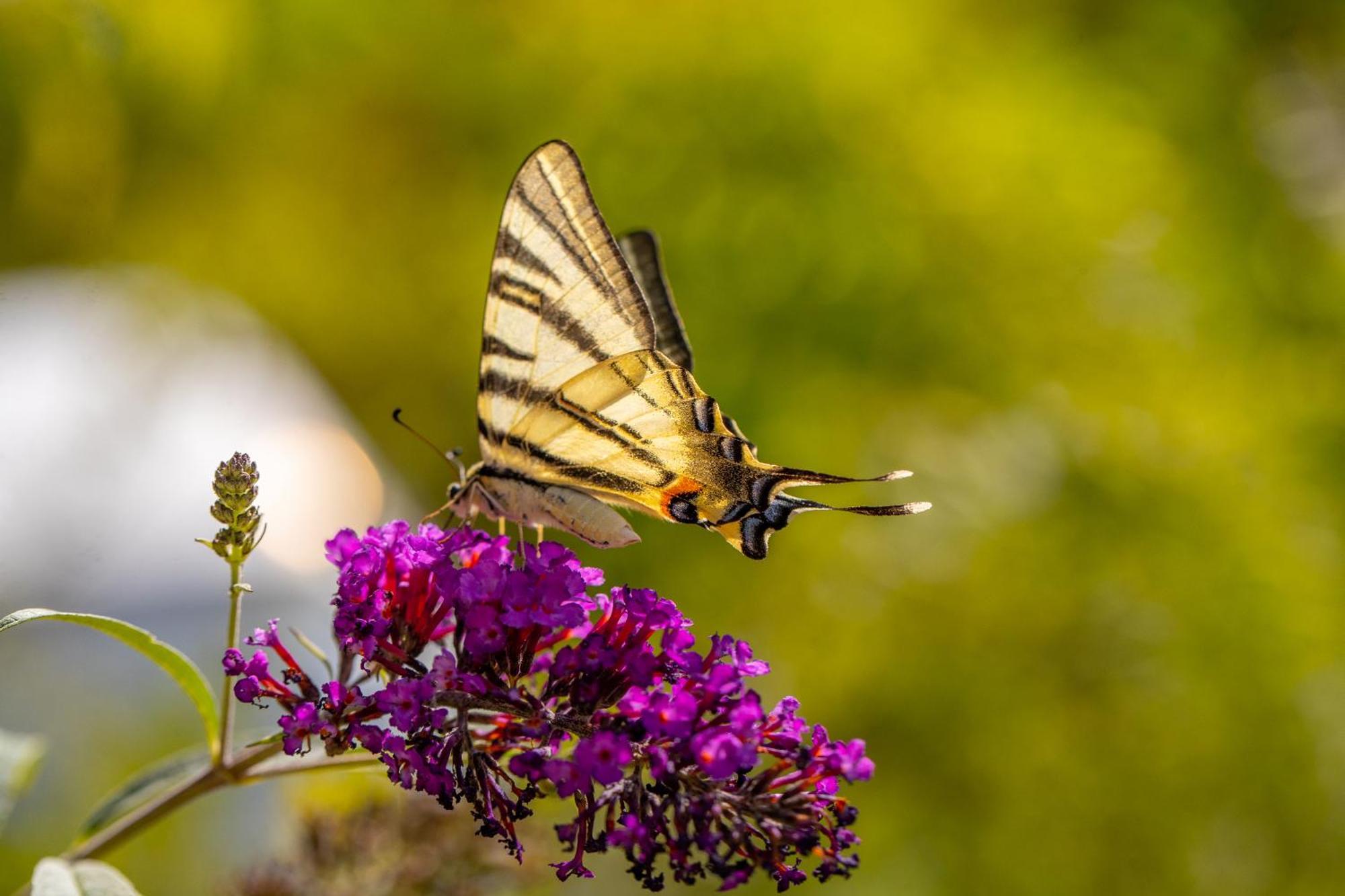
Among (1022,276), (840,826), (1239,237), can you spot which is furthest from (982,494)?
(840,826)

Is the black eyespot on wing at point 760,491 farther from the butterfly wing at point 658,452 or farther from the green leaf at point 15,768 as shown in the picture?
the green leaf at point 15,768

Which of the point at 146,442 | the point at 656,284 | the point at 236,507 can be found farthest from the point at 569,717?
the point at 146,442

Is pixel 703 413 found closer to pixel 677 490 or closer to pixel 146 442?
pixel 677 490

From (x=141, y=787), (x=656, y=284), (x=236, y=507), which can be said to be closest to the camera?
(x=236, y=507)

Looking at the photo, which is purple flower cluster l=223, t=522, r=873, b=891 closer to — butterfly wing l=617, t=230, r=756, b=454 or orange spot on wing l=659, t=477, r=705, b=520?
orange spot on wing l=659, t=477, r=705, b=520

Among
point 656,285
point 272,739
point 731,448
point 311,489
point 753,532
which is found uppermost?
point 311,489

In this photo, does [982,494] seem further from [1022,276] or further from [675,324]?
[675,324]

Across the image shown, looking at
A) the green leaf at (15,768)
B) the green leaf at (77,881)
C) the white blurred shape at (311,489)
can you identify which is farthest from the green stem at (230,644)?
the white blurred shape at (311,489)
